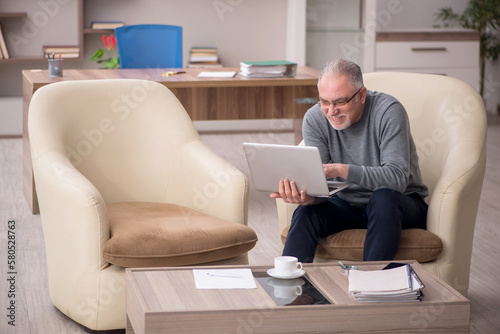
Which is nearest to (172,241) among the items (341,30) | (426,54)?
(341,30)

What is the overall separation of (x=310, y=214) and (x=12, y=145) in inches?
150

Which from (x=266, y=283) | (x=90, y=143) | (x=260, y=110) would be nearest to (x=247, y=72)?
(x=260, y=110)

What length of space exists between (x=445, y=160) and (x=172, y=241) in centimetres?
111

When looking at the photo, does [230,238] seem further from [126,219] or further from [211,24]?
[211,24]

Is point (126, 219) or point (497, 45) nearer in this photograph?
point (126, 219)

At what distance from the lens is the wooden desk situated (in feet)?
13.4

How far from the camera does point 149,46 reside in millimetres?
4844

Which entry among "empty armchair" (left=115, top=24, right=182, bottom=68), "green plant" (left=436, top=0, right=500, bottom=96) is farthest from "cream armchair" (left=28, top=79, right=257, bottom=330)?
"green plant" (left=436, top=0, right=500, bottom=96)

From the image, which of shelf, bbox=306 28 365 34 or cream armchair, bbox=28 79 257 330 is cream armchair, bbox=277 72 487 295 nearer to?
cream armchair, bbox=28 79 257 330

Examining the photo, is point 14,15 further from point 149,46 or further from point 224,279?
point 224,279

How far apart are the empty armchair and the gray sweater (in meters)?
2.39

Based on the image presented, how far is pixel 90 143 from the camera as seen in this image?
287cm

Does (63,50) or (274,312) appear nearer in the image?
(274,312)

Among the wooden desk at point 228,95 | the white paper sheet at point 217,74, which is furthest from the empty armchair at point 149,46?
the white paper sheet at point 217,74
